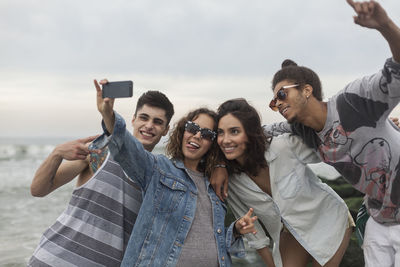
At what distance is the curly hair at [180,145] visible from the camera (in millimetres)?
3826

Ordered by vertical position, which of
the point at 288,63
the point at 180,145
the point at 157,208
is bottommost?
the point at 157,208

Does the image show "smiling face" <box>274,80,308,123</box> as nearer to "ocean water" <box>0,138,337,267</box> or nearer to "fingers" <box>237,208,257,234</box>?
"fingers" <box>237,208,257,234</box>

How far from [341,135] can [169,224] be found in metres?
1.69

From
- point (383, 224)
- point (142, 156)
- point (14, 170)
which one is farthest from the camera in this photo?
point (14, 170)

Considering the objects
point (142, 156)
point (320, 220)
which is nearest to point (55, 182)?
point (142, 156)

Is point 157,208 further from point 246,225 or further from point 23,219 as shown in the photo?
point 23,219

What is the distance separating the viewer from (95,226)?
3.27 metres

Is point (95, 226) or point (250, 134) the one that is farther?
point (250, 134)

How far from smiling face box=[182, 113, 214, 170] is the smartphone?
1101mm

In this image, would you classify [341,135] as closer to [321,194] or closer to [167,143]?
[321,194]

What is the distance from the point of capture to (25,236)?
1203cm

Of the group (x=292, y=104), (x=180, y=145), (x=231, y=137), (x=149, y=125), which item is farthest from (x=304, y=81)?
(x=149, y=125)

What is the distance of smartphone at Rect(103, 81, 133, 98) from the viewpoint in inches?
108

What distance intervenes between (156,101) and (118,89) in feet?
4.09
